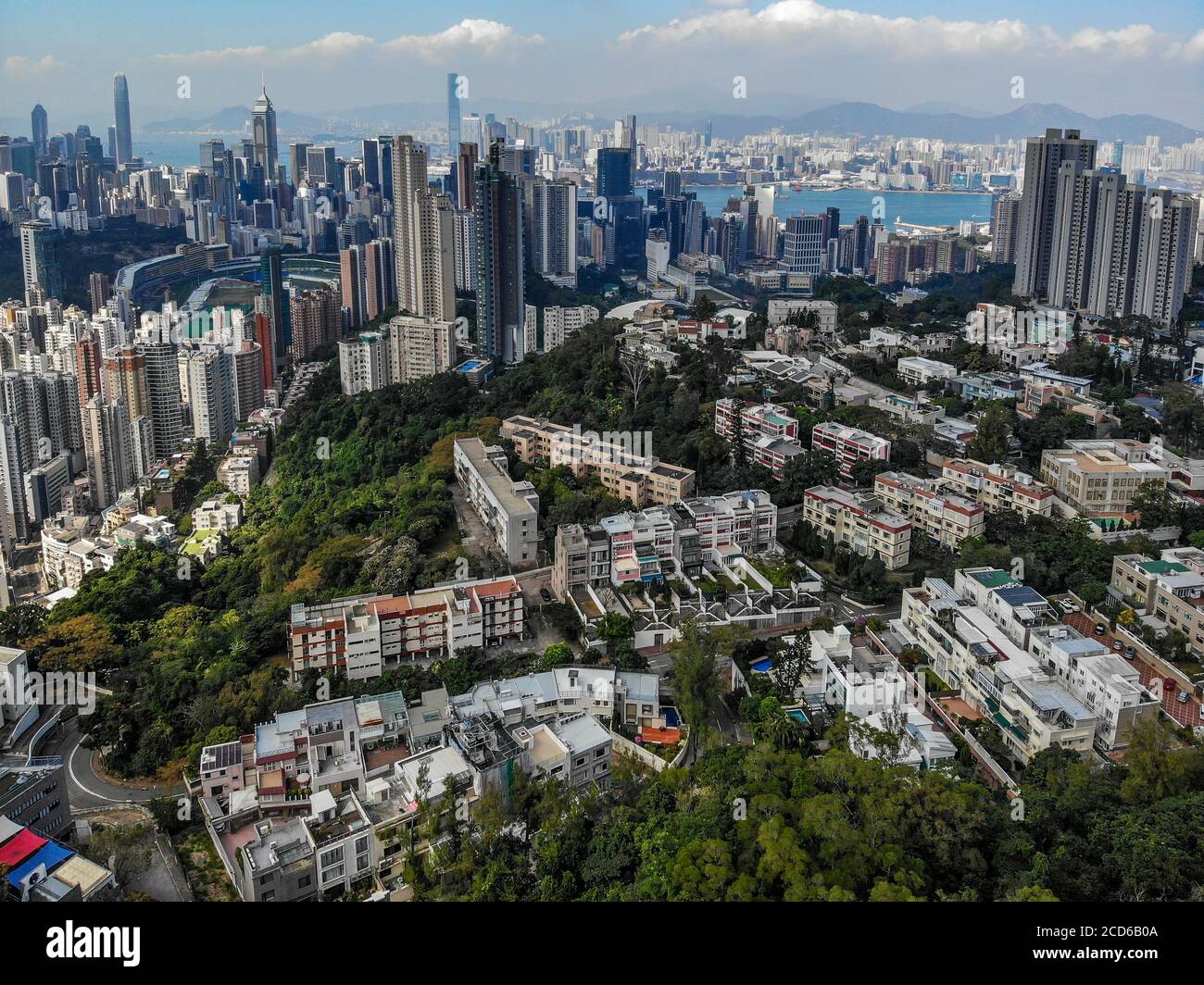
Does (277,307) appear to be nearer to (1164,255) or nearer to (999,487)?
(999,487)

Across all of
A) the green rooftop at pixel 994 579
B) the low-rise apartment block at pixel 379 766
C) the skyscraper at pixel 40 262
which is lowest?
the low-rise apartment block at pixel 379 766

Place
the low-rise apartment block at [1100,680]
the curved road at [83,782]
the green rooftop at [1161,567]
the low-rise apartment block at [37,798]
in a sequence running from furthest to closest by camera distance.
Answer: the green rooftop at [1161,567]
the curved road at [83,782]
the low-rise apartment block at [1100,680]
the low-rise apartment block at [37,798]

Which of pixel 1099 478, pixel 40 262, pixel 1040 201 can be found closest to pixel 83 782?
pixel 1099 478

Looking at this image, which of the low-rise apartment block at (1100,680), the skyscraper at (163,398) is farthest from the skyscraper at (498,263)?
the low-rise apartment block at (1100,680)

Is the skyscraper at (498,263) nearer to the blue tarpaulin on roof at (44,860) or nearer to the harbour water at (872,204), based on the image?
the blue tarpaulin on roof at (44,860)

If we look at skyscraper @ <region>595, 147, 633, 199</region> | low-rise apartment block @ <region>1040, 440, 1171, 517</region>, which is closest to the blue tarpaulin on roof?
low-rise apartment block @ <region>1040, 440, 1171, 517</region>

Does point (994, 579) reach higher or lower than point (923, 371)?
lower

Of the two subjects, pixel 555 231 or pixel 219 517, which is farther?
pixel 555 231
